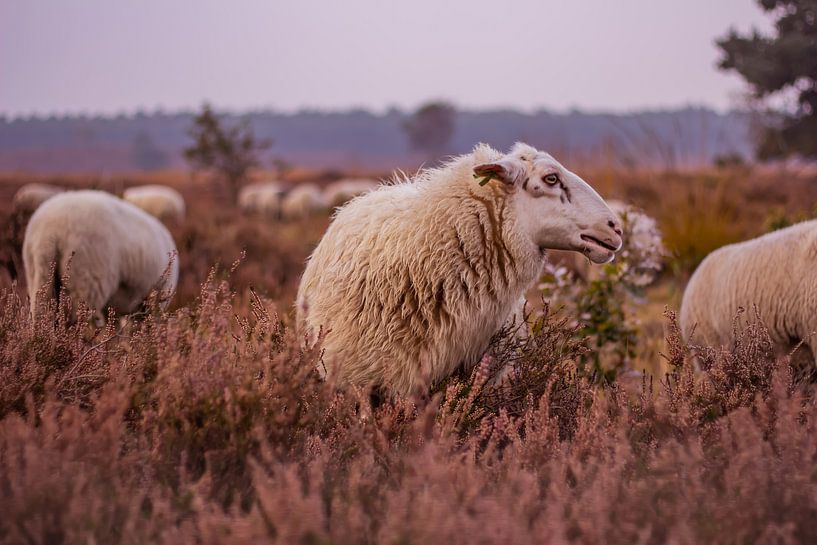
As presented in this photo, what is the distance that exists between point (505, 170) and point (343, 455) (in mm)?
1730

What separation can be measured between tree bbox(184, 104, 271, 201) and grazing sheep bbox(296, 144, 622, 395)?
879 inches

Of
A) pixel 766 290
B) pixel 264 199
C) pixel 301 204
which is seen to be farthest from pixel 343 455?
pixel 264 199

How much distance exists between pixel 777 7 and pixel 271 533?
72.2ft

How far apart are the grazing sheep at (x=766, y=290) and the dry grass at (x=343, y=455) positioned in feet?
2.52

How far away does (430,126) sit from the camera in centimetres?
10856

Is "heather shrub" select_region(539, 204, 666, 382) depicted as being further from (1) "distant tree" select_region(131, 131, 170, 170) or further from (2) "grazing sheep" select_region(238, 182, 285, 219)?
(1) "distant tree" select_region(131, 131, 170, 170)

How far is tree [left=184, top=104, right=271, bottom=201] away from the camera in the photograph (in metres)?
25.3

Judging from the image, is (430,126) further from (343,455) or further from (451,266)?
(343,455)

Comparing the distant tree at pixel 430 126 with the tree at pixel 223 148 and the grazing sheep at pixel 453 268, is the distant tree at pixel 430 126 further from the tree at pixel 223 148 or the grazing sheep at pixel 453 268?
the grazing sheep at pixel 453 268

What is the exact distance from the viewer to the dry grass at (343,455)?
6.89ft

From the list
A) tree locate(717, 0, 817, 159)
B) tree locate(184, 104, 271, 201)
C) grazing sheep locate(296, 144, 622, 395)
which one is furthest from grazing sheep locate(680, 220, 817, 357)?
tree locate(184, 104, 271, 201)

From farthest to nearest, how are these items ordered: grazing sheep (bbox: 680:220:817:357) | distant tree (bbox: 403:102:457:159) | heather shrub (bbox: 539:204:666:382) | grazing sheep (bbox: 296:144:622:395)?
1. distant tree (bbox: 403:102:457:159)
2. heather shrub (bbox: 539:204:666:382)
3. grazing sheep (bbox: 680:220:817:357)
4. grazing sheep (bbox: 296:144:622:395)

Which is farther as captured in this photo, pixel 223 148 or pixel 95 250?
pixel 223 148

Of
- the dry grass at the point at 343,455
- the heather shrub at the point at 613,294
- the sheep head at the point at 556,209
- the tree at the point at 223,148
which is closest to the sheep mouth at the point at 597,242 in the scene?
the sheep head at the point at 556,209
